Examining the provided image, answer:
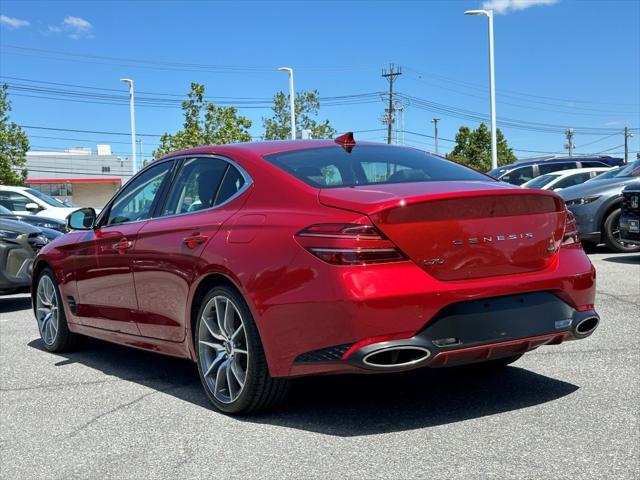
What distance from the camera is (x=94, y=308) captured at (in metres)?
5.71

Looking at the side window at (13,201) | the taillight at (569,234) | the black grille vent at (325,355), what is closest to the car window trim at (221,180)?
the black grille vent at (325,355)

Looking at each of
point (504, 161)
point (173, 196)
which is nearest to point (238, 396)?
point (173, 196)

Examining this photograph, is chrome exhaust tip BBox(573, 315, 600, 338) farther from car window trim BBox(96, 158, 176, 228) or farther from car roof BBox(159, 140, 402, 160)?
car window trim BBox(96, 158, 176, 228)

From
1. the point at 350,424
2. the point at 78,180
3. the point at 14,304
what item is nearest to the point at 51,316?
the point at 350,424

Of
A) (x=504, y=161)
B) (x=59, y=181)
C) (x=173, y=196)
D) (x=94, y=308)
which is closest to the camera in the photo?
(x=173, y=196)

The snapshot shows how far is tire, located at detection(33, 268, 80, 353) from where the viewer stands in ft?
20.8

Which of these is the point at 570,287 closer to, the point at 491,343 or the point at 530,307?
the point at 530,307

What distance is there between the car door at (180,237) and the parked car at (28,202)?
1361cm

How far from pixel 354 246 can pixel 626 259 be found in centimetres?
908

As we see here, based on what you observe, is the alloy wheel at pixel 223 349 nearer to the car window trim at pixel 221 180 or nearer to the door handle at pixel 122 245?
the car window trim at pixel 221 180

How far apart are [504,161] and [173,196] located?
184 feet

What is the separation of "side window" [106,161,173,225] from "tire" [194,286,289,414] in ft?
3.86

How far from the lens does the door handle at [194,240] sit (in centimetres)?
434

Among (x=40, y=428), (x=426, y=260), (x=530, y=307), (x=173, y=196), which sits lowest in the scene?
(x=40, y=428)
